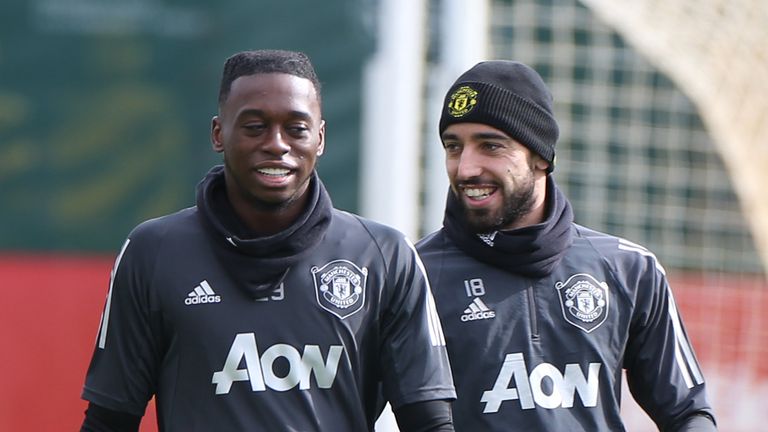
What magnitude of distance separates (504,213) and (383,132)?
250 cm

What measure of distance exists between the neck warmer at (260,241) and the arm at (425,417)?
1.30 ft

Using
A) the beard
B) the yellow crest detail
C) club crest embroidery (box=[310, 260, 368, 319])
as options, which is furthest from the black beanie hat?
club crest embroidery (box=[310, 260, 368, 319])

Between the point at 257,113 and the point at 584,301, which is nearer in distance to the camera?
the point at 257,113

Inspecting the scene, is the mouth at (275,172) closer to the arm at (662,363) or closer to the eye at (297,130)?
the eye at (297,130)

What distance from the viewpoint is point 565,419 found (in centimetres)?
350

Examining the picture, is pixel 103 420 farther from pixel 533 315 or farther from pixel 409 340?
pixel 533 315

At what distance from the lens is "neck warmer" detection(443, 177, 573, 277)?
362 cm

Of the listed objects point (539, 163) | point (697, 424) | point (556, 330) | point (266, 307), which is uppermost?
point (539, 163)

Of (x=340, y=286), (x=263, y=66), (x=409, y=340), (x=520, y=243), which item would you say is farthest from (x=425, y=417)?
(x=263, y=66)

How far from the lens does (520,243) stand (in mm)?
3605

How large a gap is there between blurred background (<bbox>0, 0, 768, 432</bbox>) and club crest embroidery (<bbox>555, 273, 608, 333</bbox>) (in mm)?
2171

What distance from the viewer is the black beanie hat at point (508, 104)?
363cm

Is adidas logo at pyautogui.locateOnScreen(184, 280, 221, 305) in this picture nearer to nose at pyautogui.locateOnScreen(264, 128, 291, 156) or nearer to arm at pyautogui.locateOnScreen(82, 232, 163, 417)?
arm at pyautogui.locateOnScreen(82, 232, 163, 417)

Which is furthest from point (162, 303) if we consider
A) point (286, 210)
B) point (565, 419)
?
point (565, 419)
